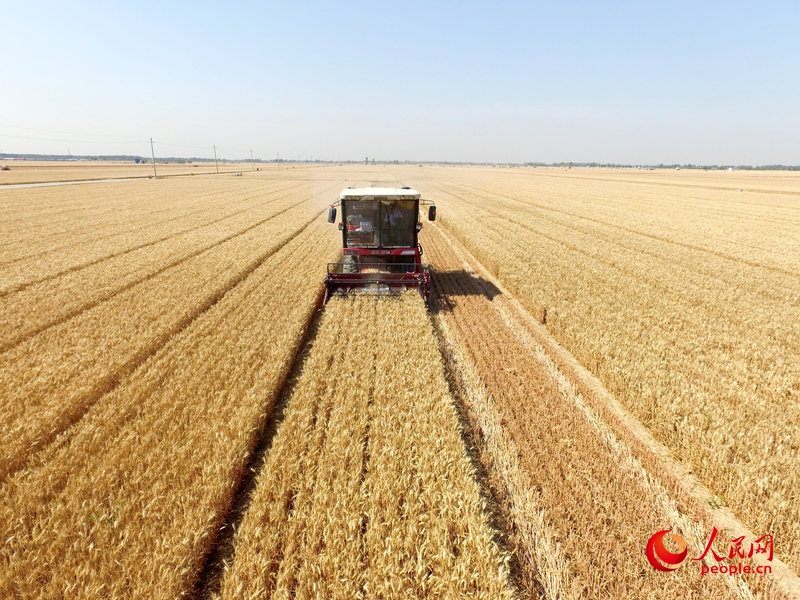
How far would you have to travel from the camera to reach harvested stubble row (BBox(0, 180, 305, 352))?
8492 millimetres

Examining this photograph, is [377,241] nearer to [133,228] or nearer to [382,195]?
[382,195]

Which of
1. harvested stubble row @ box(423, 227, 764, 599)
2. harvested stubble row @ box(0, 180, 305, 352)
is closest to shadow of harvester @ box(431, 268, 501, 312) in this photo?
harvested stubble row @ box(423, 227, 764, 599)

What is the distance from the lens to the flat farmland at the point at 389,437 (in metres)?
3.38

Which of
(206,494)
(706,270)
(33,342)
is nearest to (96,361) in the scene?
(33,342)

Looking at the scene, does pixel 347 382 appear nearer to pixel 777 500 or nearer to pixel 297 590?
pixel 297 590

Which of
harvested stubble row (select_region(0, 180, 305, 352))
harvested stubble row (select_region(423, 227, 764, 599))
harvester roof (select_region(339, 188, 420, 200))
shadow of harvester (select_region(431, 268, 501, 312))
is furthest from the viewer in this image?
shadow of harvester (select_region(431, 268, 501, 312))

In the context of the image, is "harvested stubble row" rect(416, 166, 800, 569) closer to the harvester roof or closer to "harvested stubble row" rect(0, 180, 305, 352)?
the harvester roof

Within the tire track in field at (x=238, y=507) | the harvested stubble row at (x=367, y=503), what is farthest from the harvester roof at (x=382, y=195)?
the harvested stubble row at (x=367, y=503)

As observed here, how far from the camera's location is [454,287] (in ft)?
40.0

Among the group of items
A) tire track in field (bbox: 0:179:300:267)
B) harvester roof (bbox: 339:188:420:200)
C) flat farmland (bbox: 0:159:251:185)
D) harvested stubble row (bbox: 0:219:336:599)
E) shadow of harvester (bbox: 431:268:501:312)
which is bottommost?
harvested stubble row (bbox: 0:219:336:599)

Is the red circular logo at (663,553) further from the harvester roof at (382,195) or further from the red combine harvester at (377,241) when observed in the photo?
the harvester roof at (382,195)

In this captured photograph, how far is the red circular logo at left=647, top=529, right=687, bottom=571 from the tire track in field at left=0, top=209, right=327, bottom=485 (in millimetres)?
6803

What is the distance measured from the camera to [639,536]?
3.88m

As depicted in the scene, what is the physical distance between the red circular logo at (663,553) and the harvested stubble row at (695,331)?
0.96 meters
